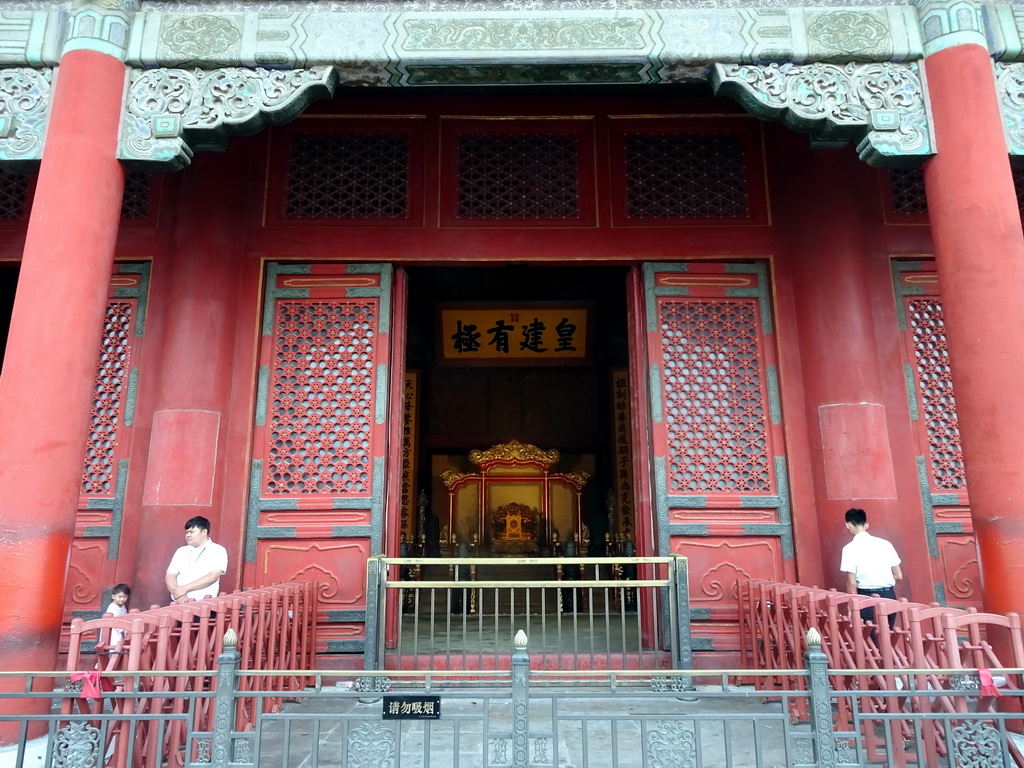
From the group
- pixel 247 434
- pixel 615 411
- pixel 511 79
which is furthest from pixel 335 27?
pixel 615 411

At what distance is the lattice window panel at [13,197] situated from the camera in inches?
268

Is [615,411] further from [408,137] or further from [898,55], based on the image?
[898,55]

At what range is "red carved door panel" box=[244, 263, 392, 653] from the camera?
Result: 6.23 metres

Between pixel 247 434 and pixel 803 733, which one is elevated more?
pixel 247 434

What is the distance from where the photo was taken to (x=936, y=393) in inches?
256

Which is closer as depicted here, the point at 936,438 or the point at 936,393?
the point at 936,438

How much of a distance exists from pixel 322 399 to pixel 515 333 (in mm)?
5850

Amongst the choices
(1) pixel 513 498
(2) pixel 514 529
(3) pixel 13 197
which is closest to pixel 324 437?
(3) pixel 13 197

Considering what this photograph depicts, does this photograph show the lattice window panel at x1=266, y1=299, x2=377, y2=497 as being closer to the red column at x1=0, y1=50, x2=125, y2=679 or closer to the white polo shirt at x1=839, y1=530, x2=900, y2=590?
the red column at x1=0, y1=50, x2=125, y2=679

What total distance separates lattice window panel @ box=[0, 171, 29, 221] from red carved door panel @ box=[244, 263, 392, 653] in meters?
2.31

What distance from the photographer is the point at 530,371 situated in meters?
13.2

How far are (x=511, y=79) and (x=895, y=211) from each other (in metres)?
3.82

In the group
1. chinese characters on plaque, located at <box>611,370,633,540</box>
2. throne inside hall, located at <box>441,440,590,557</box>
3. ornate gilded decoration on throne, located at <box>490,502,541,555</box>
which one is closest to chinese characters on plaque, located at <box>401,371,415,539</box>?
throne inside hall, located at <box>441,440,590,557</box>

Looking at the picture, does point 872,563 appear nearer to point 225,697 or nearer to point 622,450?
point 225,697
